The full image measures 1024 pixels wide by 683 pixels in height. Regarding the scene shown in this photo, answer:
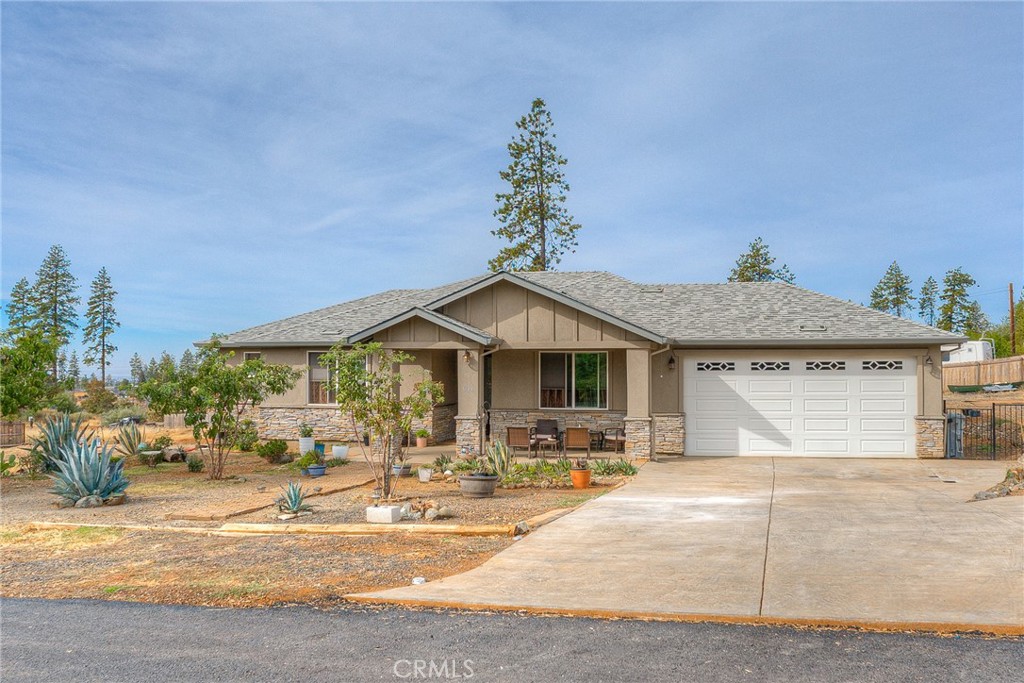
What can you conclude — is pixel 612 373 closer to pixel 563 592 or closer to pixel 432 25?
pixel 432 25

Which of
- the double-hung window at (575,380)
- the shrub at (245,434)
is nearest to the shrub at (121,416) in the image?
the shrub at (245,434)

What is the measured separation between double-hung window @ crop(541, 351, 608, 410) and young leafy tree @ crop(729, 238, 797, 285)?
31.9 meters

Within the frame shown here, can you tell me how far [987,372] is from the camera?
3556 centimetres

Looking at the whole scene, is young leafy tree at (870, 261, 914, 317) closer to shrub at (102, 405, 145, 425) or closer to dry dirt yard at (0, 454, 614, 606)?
shrub at (102, 405, 145, 425)

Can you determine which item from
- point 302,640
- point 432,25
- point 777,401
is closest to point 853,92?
point 777,401

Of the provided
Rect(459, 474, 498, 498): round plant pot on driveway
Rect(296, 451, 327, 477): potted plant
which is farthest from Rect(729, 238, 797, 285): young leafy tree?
Rect(459, 474, 498, 498): round plant pot on driveway

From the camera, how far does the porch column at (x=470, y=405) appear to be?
16281 millimetres

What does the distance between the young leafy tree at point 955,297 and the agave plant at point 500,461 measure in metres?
55.7

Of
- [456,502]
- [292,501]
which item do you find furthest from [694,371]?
[292,501]

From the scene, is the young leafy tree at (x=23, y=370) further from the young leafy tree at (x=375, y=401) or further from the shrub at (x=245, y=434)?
the young leafy tree at (x=375, y=401)

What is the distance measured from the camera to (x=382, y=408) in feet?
37.7

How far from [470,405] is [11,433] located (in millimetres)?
15898

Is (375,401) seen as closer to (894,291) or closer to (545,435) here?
(545,435)

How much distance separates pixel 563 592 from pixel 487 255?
101 ft
